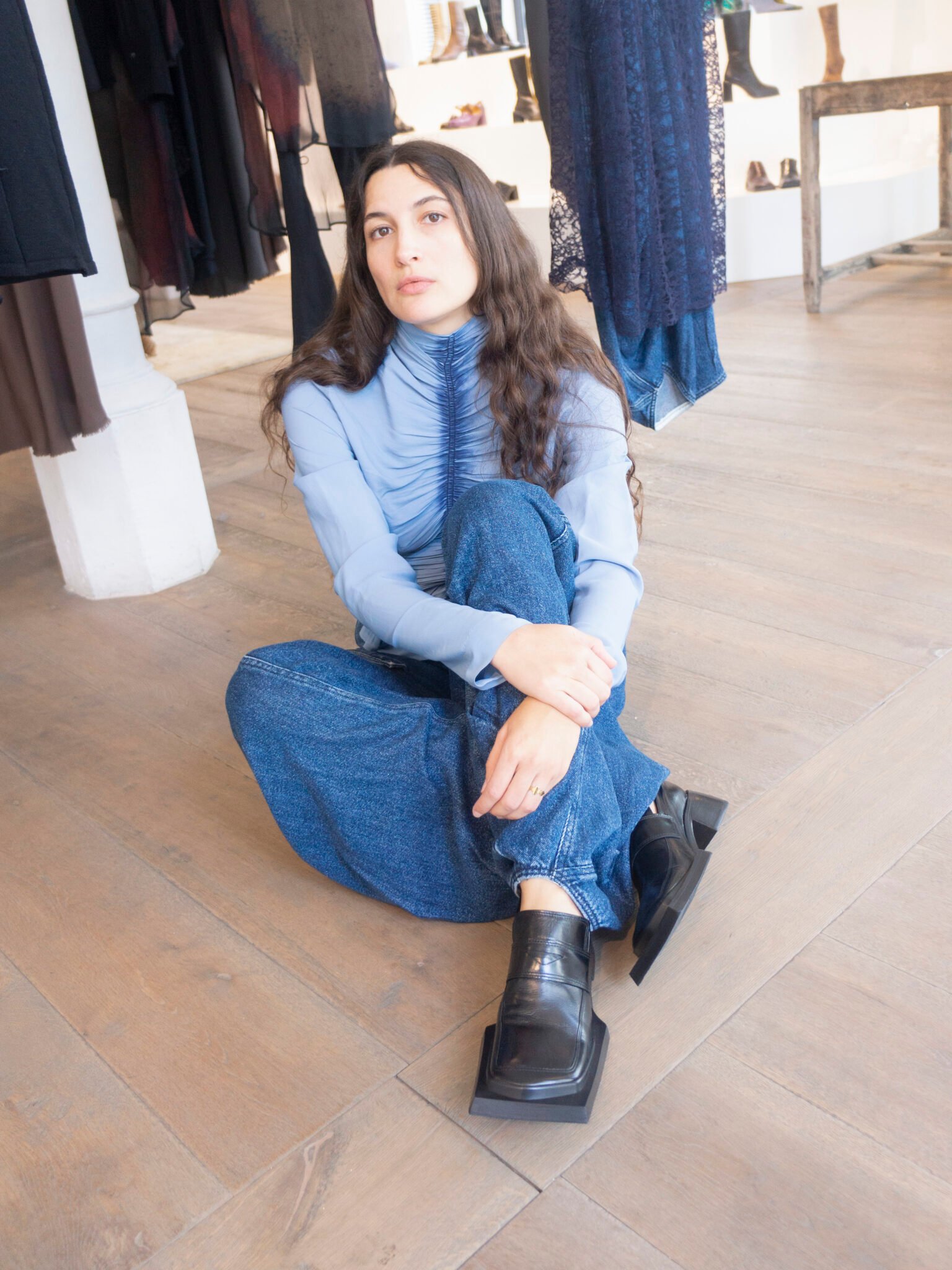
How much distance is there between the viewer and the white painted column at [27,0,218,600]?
216 cm

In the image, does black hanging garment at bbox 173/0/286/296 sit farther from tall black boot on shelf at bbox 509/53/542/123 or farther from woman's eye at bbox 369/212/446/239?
tall black boot on shelf at bbox 509/53/542/123

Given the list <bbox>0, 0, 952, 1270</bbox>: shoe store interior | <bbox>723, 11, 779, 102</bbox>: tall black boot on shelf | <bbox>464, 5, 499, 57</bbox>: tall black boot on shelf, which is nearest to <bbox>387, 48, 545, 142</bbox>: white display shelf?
<bbox>464, 5, 499, 57</bbox>: tall black boot on shelf

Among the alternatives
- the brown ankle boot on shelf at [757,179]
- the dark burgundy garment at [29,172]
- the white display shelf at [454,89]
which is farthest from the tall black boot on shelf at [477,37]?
the dark burgundy garment at [29,172]

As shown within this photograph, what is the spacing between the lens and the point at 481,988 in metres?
1.17

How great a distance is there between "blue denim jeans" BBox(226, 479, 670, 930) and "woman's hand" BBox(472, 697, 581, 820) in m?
0.02

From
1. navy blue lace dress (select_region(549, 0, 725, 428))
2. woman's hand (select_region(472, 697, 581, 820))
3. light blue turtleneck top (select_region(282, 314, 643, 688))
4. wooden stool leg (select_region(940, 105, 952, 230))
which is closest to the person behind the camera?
woman's hand (select_region(472, 697, 581, 820))

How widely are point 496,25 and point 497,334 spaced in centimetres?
466

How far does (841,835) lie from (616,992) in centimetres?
36

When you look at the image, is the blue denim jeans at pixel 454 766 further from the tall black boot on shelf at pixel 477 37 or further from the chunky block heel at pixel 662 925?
the tall black boot on shelf at pixel 477 37

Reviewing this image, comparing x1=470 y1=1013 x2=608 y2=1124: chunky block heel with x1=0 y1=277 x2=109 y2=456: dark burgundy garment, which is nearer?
x1=470 y1=1013 x2=608 y2=1124: chunky block heel

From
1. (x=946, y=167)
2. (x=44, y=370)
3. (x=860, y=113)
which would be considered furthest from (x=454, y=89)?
(x=44, y=370)

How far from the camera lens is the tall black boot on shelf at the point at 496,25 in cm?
518

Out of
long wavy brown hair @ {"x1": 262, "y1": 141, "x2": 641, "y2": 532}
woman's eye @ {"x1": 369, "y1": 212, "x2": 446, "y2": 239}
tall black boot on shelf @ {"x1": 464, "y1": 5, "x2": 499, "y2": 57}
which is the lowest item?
long wavy brown hair @ {"x1": 262, "y1": 141, "x2": 641, "y2": 532}

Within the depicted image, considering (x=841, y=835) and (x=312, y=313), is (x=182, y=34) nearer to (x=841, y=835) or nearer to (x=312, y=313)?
(x=312, y=313)
